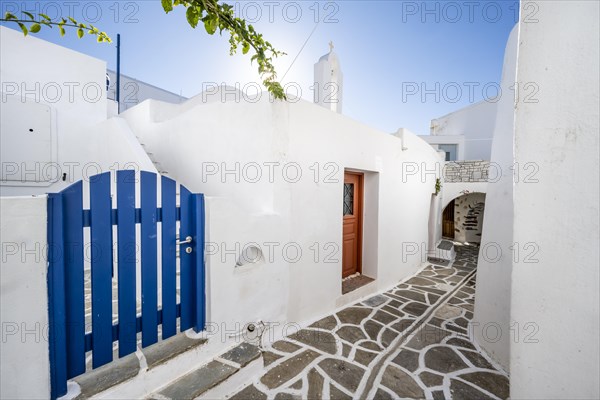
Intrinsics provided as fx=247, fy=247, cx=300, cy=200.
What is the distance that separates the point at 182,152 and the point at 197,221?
3524 millimetres

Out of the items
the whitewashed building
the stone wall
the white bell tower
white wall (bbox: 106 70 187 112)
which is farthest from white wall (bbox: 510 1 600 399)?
white wall (bbox: 106 70 187 112)

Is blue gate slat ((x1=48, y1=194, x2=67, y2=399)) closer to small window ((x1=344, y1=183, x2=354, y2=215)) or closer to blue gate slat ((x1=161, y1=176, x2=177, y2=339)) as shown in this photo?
blue gate slat ((x1=161, y1=176, x2=177, y2=339))

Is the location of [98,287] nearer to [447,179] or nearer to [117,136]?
[117,136]

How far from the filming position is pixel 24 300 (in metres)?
1.70

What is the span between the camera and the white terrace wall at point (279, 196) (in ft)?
10.2

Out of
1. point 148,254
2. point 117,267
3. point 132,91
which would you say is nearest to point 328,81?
point 148,254

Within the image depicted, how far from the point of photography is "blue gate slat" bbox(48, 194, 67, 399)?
1.83 metres

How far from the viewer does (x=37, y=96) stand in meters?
6.89

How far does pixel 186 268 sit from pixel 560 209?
323 cm

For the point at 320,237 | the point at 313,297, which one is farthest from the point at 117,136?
the point at 313,297

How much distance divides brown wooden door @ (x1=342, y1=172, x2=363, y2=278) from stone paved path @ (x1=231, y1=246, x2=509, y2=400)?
92 centimetres

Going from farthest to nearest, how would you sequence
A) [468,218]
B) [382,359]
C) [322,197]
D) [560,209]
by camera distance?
[468,218] → [322,197] → [382,359] → [560,209]

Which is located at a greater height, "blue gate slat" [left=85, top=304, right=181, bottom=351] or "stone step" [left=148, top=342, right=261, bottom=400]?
"blue gate slat" [left=85, top=304, right=181, bottom=351]

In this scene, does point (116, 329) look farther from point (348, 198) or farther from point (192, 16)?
point (348, 198)
